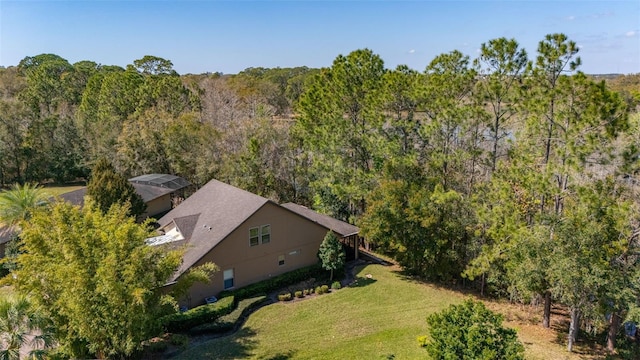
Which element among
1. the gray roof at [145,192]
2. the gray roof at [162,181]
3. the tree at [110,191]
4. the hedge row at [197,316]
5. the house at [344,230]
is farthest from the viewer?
the gray roof at [162,181]

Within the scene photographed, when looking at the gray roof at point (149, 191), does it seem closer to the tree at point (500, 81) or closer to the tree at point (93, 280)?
the tree at point (93, 280)

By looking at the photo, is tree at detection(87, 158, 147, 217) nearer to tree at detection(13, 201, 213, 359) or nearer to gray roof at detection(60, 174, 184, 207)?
gray roof at detection(60, 174, 184, 207)

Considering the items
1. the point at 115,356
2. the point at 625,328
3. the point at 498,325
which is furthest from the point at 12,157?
the point at 625,328

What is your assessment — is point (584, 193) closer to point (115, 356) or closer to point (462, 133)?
point (462, 133)

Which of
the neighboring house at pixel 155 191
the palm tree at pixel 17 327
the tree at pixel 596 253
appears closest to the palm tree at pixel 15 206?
the neighboring house at pixel 155 191

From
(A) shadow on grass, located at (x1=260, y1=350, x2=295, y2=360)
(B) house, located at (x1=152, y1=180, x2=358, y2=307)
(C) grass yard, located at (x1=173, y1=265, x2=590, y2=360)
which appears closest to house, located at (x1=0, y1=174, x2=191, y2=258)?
(B) house, located at (x1=152, y1=180, x2=358, y2=307)

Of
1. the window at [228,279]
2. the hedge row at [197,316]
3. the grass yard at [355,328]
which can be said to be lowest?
the grass yard at [355,328]
